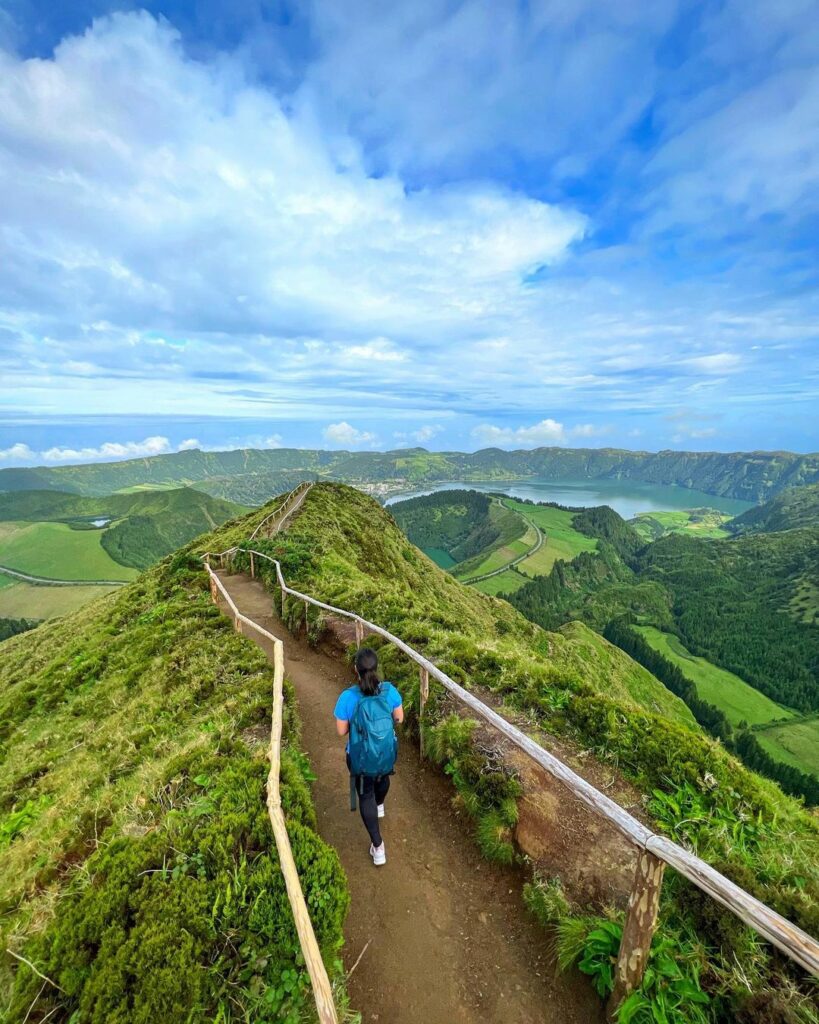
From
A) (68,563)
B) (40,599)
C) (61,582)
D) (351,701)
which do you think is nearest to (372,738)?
(351,701)

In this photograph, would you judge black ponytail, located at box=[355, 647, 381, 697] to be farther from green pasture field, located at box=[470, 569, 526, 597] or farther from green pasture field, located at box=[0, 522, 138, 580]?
green pasture field, located at box=[0, 522, 138, 580]

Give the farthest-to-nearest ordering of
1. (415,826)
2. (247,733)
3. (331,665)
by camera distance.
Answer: (331,665) → (247,733) → (415,826)

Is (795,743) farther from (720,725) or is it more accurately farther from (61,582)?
(61,582)

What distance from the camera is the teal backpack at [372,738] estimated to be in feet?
20.0

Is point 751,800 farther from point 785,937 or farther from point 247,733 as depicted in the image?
point 247,733

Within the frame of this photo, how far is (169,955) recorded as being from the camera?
4.17m

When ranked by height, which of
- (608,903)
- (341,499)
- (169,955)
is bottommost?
(341,499)

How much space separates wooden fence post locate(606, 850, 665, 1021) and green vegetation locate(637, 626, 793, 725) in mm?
133697

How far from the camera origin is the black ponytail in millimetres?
6051

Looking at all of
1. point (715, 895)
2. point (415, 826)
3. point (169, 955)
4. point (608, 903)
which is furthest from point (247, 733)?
point (715, 895)

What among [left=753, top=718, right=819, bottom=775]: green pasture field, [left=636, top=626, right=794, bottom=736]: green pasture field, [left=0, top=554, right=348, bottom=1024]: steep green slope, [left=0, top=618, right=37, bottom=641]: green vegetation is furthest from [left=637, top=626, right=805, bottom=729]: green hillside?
[left=0, top=618, right=37, bottom=641]: green vegetation

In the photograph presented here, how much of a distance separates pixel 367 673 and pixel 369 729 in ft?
2.51

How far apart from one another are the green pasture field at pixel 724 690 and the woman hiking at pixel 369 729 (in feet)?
438

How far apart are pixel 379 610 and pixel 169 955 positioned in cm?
1034
